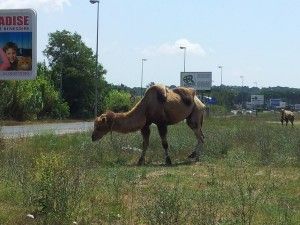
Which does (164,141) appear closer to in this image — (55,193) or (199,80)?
(55,193)

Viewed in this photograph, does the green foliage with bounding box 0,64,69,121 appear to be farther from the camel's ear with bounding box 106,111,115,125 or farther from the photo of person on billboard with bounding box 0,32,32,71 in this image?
the photo of person on billboard with bounding box 0,32,32,71

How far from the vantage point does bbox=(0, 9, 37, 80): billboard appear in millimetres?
11867

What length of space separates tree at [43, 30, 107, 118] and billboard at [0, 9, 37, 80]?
5379 cm

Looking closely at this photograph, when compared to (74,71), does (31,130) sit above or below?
below

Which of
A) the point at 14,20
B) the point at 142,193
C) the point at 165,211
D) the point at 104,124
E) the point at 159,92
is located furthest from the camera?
the point at 159,92

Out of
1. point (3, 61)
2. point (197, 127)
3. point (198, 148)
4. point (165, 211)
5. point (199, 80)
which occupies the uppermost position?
point (199, 80)

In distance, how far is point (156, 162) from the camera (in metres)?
17.0

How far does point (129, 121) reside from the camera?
1616 cm

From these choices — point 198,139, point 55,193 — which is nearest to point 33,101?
point 198,139

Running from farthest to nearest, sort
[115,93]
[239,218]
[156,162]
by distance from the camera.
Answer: [115,93] < [156,162] < [239,218]

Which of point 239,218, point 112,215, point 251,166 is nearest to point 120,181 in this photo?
point 112,215

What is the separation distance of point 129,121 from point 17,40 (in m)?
4.92

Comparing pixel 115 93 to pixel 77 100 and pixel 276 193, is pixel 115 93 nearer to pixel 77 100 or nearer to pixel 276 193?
pixel 77 100

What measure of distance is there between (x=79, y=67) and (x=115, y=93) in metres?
8.52
